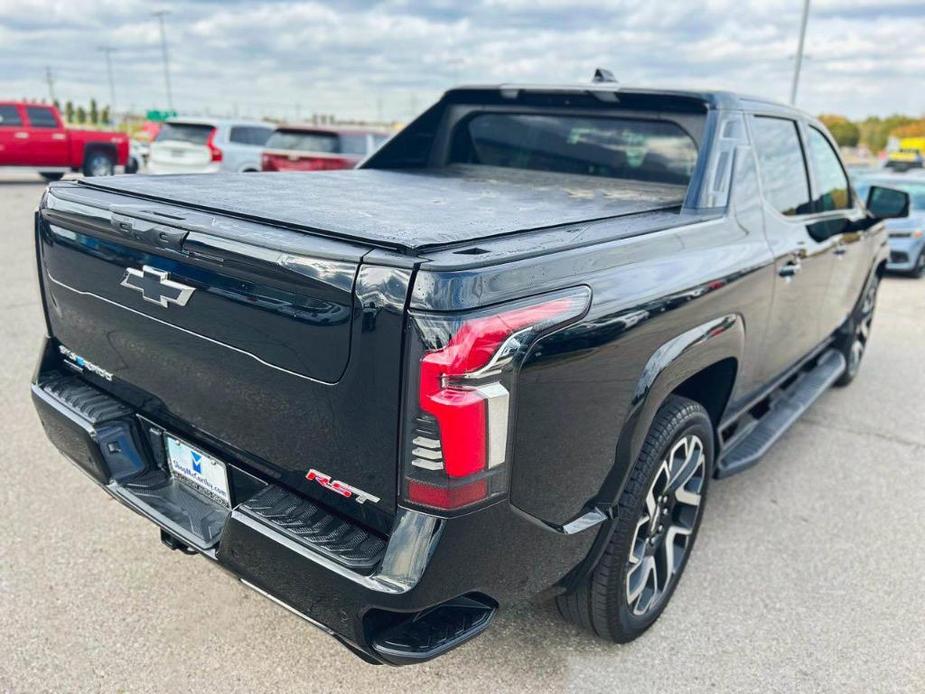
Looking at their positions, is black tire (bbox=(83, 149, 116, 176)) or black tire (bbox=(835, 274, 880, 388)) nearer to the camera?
black tire (bbox=(835, 274, 880, 388))

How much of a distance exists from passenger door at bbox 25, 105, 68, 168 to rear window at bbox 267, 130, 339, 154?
862 cm

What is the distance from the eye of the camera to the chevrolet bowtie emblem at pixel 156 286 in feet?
6.68

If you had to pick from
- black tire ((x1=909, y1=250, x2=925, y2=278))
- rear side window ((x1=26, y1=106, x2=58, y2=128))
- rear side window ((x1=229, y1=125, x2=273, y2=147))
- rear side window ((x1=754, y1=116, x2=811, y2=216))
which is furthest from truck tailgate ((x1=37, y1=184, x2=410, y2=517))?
rear side window ((x1=26, y1=106, x2=58, y2=128))

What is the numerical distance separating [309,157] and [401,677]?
10.6 metres

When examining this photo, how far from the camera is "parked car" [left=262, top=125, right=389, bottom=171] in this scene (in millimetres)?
11891

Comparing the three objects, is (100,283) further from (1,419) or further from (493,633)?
(1,419)

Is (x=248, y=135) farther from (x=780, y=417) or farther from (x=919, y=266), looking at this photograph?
(x=780, y=417)

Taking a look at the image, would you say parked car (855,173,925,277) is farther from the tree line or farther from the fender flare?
the tree line

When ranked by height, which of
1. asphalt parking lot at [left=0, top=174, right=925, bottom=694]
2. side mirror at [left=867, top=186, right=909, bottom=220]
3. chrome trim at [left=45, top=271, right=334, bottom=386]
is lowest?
asphalt parking lot at [left=0, top=174, right=925, bottom=694]

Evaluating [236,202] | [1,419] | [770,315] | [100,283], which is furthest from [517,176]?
[1,419]

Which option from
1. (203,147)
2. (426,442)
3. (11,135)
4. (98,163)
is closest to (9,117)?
(11,135)

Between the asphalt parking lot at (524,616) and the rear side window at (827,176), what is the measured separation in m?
1.53

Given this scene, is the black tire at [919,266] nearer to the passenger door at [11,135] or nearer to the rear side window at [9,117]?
the passenger door at [11,135]

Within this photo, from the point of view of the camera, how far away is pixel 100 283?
2.37m
